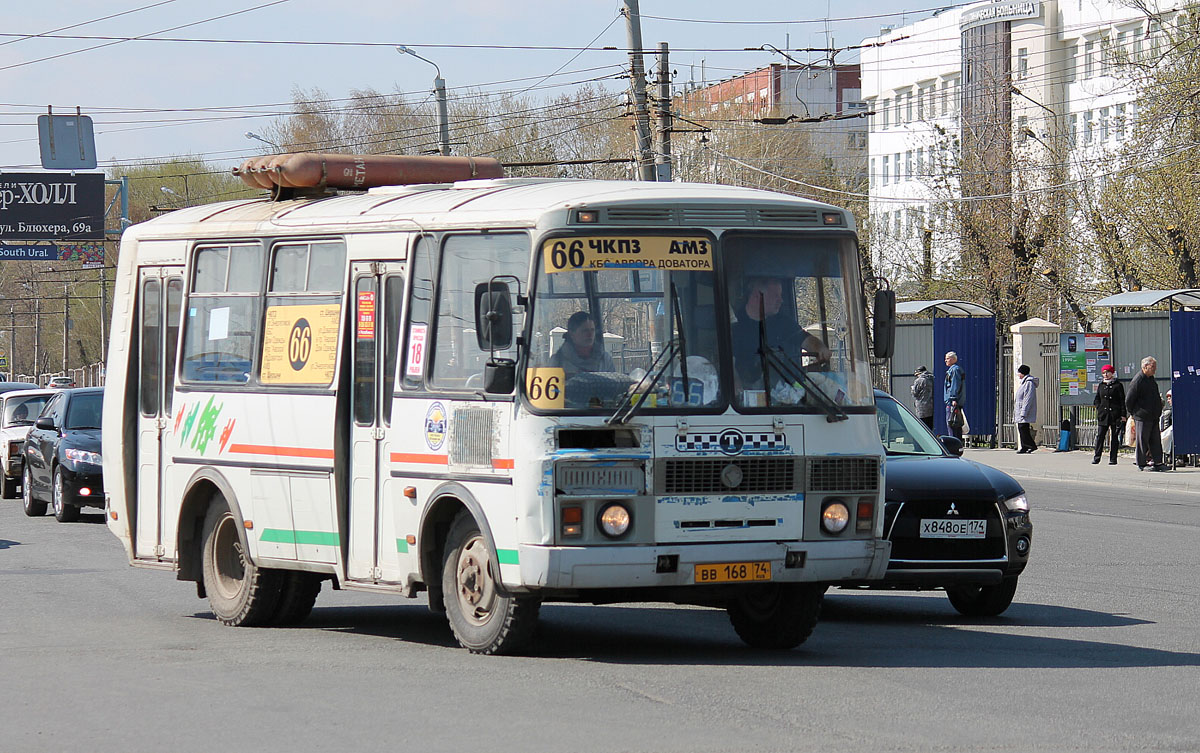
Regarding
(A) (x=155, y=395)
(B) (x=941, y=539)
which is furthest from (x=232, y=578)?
(B) (x=941, y=539)

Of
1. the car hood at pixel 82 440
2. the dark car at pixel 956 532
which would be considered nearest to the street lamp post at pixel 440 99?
the car hood at pixel 82 440

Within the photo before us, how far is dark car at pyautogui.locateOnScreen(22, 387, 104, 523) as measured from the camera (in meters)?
21.6

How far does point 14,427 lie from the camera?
1032 inches

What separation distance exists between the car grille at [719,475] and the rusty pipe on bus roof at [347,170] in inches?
155

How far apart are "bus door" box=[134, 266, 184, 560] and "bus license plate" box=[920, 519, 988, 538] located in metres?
4.97

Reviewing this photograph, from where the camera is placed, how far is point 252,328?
11664 millimetres

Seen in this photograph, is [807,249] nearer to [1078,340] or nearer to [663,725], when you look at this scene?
[663,725]

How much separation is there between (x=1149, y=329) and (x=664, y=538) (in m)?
23.4

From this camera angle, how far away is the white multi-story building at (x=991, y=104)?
5012 cm

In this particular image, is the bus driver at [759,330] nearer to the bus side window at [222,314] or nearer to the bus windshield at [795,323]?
the bus windshield at [795,323]

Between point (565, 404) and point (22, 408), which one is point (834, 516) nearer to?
point (565, 404)

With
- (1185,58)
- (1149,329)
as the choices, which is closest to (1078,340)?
(1149,329)

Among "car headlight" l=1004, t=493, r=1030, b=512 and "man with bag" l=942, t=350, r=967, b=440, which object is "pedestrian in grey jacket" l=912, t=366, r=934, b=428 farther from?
"car headlight" l=1004, t=493, r=1030, b=512

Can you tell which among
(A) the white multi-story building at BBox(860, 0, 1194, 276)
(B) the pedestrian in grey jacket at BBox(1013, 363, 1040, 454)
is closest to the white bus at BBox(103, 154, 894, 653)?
(B) the pedestrian in grey jacket at BBox(1013, 363, 1040, 454)
